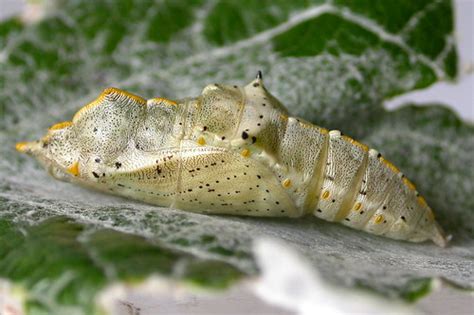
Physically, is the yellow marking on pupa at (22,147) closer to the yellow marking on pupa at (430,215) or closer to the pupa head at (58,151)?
the pupa head at (58,151)

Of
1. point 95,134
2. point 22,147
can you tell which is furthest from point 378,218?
point 22,147

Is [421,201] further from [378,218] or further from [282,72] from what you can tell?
[282,72]

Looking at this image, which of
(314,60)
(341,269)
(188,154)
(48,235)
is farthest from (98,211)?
(314,60)

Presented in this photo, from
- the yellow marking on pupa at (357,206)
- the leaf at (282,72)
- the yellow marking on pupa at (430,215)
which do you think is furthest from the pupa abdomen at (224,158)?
the yellow marking on pupa at (430,215)

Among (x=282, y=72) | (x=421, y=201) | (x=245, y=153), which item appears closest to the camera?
(x=245, y=153)

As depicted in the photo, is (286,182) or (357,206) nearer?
(286,182)

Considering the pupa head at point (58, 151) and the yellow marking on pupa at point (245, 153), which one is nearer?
the yellow marking on pupa at point (245, 153)

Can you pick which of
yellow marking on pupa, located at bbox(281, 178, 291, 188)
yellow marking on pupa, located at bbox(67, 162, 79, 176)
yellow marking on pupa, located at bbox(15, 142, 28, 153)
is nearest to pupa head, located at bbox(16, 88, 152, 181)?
yellow marking on pupa, located at bbox(67, 162, 79, 176)

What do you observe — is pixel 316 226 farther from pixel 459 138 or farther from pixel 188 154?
pixel 459 138

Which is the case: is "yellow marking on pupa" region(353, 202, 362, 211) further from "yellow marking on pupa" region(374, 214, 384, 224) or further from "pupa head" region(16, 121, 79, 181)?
"pupa head" region(16, 121, 79, 181)
